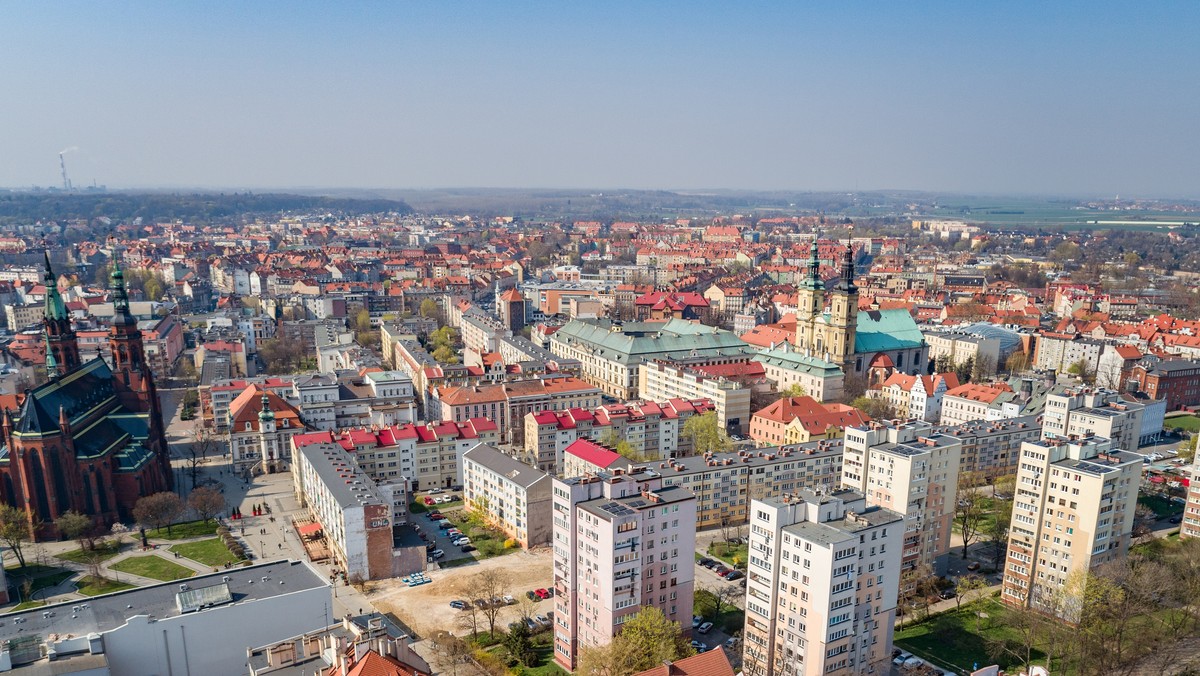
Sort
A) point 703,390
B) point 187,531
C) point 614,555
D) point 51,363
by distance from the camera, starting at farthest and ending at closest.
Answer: point 703,390 → point 51,363 → point 187,531 → point 614,555

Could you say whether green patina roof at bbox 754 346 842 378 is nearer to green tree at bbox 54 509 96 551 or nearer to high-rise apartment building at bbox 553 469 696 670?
high-rise apartment building at bbox 553 469 696 670

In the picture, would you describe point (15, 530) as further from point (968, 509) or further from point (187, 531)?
point (968, 509)

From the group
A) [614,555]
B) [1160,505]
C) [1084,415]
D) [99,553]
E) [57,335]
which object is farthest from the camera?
[57,335]

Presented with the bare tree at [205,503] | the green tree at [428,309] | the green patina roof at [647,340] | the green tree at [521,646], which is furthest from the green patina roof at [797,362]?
the bare tree at [205,503]

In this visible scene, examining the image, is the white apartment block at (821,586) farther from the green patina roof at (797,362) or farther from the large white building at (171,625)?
the green patina roof at (797,362)

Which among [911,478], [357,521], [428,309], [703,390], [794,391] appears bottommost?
[794,391]

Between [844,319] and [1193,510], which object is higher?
[844,319]

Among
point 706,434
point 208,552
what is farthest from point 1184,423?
point 208,552
